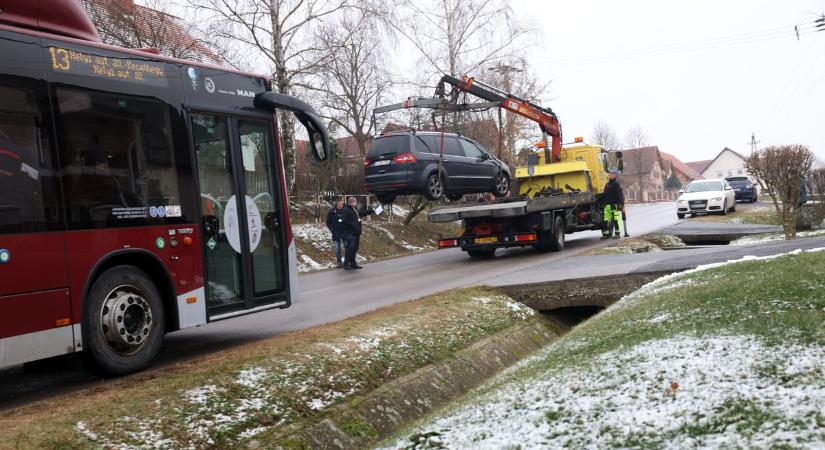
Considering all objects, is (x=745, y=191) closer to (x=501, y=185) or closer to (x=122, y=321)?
(x=501, y=185)

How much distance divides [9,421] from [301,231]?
16.9 meters

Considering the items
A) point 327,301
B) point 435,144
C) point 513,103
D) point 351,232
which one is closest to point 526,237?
point 435,144

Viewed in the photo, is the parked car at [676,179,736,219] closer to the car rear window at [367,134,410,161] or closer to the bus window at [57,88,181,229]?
the car rear window at [367,134,410,161]

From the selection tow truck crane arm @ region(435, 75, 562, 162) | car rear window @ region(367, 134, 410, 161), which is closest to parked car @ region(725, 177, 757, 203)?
tow truck crane arm @ region(435, 75, 562, 162)

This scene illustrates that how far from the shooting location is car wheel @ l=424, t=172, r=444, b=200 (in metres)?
16.2

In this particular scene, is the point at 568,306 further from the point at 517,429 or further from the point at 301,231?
the point at 301,231

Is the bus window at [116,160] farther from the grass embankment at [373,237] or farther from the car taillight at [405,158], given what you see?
the grass embankment at [373,237]

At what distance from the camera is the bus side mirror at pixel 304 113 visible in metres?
8.20

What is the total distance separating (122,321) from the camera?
6.34 m

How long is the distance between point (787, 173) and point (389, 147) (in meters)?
10.4

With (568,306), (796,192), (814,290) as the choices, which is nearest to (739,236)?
(796,192)

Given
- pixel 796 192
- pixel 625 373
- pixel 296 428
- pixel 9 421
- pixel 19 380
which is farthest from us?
pixel 796 192

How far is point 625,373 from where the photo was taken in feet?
14.3

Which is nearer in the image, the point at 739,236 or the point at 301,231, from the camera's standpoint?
the point at 739,236
